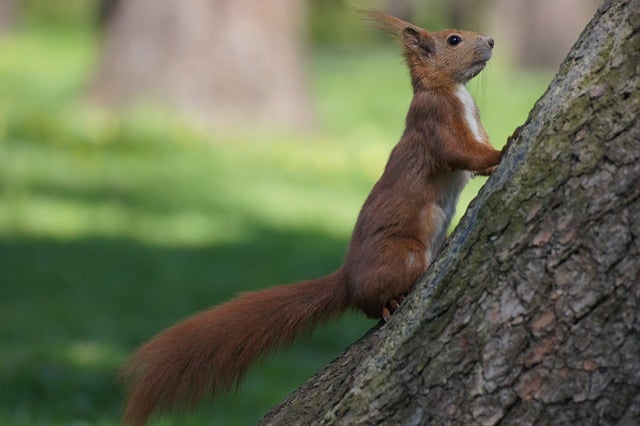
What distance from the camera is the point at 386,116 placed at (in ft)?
45.6

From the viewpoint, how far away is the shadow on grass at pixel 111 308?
17.6ft

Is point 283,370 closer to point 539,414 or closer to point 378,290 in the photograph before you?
point 378,290

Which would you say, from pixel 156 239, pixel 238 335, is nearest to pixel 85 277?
pixel 156 239

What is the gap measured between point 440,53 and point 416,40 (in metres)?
0.08

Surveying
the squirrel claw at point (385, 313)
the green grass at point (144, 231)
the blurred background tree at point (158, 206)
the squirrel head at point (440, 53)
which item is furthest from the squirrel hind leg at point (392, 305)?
the blurred background tree at point (158, 206)

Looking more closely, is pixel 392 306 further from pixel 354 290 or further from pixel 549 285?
pixel 549 285

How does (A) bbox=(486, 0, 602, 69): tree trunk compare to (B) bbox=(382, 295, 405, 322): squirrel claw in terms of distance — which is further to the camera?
(A) bbox=(486, 0, 602, 69): tree trunk

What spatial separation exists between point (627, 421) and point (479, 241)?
44 centimetres

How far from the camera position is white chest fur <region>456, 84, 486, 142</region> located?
10.6ft

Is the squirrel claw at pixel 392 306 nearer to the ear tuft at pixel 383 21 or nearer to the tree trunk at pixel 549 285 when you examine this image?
the tree trunk at pixel 549 285

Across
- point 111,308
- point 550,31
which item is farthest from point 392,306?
point 550,31

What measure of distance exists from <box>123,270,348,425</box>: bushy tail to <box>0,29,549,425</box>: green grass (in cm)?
163

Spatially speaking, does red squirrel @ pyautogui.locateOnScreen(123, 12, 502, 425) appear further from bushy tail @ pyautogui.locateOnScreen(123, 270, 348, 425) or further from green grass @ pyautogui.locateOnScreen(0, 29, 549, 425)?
green grass @ pyautogui.locateOnScreen(0, 29, 549, 425)

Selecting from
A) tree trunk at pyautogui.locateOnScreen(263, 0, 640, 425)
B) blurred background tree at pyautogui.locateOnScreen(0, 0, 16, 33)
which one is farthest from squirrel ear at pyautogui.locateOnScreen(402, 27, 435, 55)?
blurred background tree at pyautogui.locateOnScreen(0, 0, 16, 33)
